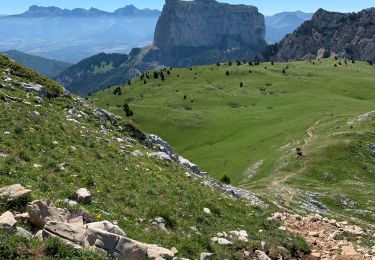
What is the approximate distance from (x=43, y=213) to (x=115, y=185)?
27.6 ft

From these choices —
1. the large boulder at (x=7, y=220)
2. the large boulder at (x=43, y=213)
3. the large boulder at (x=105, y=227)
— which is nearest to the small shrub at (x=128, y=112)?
the large boulder at (x=43, y=213)

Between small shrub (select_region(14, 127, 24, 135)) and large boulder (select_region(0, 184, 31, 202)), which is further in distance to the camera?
small shrub (select_region(14, 127, 24, 135))

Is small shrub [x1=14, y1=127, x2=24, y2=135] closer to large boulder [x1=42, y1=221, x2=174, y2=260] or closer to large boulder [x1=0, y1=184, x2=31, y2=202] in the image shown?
large boulder [x1=0, y1=184, x2=31, y2=202]

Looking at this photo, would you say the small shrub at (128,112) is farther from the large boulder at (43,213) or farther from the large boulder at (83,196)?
the large boulder at (43,213)

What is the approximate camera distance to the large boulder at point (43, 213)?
1588 cm

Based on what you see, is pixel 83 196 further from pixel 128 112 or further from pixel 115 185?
pixel 128 112

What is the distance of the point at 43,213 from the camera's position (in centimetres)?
1623

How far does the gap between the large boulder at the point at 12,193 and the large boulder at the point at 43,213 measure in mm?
763

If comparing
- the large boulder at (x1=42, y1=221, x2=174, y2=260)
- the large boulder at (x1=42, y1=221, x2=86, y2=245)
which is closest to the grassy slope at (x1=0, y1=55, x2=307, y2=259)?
the large boulder at (x1=42, y1=221, x2=86, y2=245)

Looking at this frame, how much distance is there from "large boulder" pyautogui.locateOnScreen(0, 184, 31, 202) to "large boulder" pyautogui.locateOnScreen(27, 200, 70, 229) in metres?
0.76

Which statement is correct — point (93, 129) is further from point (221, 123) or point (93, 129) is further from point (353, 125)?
point (221, 123)

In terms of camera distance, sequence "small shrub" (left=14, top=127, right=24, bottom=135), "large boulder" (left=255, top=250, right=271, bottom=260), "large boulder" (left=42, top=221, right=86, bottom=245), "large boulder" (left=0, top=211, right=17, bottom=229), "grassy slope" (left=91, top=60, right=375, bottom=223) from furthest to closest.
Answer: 1. "grassy slope" (left=91, top=60, right=375, bottom=223)
2. "small shrub" (left=14, top=127, right=24, bottom=135)
3. "large boulder" (left=255, top=250, right=271, bottom=260)
4. "large boulder" (left=42, top=221, right=86, bottom=245)
5. "large boulder" (left=0, top=211, right=17, bottom=229)

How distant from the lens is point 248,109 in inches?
7441

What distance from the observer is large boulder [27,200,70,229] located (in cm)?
1588
